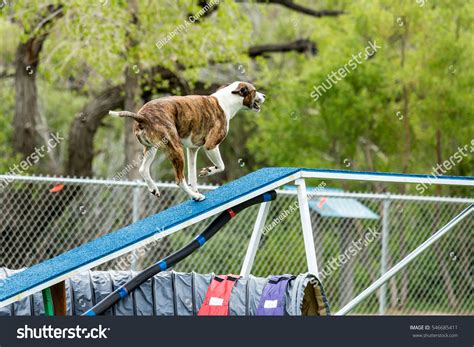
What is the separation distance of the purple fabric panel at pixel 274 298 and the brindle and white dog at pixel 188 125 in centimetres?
84

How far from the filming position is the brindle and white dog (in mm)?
5930

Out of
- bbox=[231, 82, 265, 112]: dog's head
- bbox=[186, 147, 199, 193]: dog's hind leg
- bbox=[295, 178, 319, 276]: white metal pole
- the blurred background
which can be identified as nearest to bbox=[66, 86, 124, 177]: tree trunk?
Answer: the blurred background

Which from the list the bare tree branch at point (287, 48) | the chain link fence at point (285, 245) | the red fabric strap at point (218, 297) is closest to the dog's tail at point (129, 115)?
the red fabric strap at point (218, 297)

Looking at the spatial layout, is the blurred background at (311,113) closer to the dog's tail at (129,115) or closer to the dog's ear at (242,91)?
the dog's ear at (242,91)

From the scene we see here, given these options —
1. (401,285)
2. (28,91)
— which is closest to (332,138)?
(401,285)

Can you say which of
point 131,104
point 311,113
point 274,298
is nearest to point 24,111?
point 131,104

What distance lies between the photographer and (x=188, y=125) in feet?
20.3

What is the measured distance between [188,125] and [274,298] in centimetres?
139

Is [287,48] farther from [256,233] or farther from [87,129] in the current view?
[256,233]

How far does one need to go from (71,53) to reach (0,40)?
10.9 meters

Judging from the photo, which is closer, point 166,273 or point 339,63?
point 166,273

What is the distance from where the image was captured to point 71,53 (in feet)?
42.6

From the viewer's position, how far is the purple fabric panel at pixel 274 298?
6359mm
